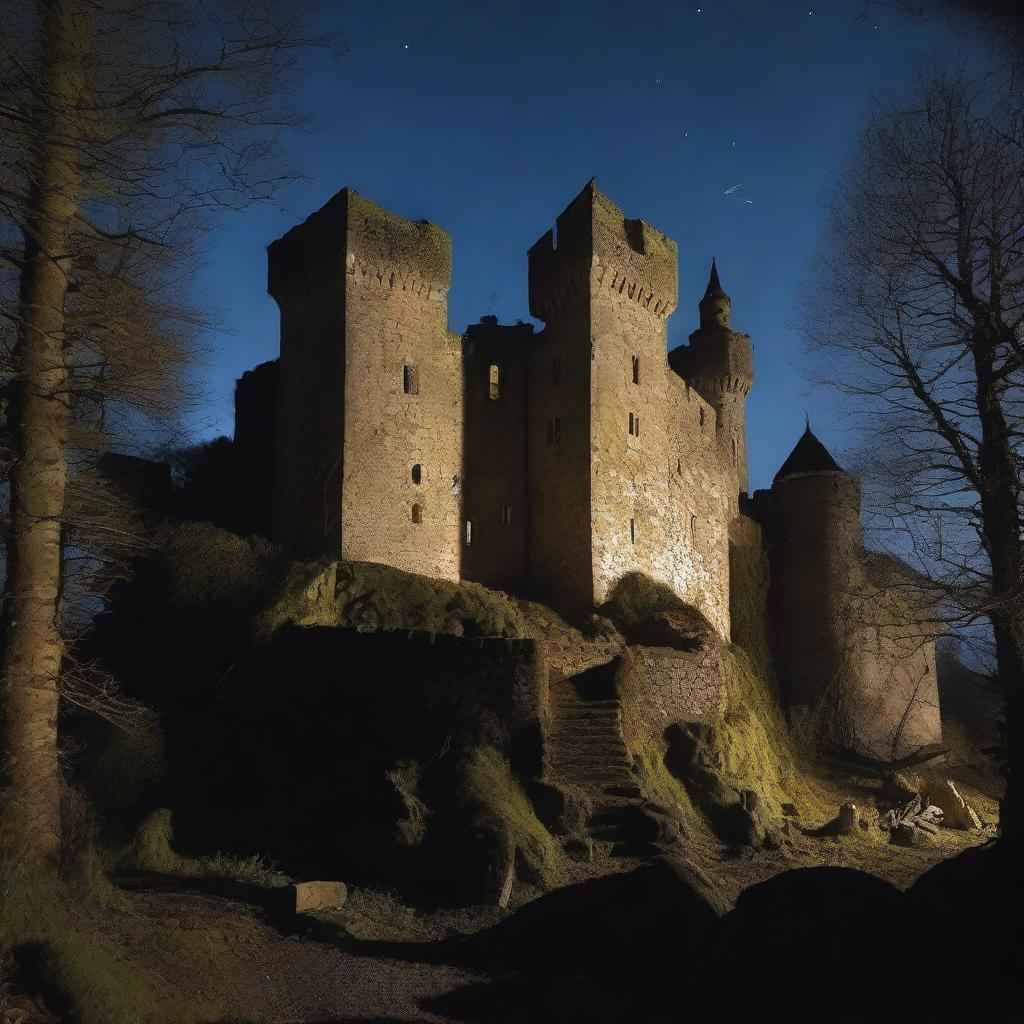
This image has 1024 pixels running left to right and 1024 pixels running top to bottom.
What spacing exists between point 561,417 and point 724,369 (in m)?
13.1

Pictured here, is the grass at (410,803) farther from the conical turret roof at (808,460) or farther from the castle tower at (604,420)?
the conical turret roof at (808,460)

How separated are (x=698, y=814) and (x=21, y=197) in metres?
16.8

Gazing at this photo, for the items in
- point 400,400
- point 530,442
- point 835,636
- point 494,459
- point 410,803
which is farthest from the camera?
point 835,636

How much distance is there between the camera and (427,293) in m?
28.8

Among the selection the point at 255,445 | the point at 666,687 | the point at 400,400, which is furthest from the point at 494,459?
the point at 666,687

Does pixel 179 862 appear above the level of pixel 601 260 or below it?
below

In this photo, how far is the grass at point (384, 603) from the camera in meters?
23.1

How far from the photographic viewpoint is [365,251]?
2791cm

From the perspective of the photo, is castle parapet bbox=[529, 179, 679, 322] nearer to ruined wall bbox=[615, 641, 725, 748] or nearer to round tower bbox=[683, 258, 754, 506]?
round tower bbox=[683, 258, 754, 506]

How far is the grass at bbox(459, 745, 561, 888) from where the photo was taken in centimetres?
1597

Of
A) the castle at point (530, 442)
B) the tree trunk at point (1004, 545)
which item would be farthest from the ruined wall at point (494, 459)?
the tree trunk at point (1004, 545)

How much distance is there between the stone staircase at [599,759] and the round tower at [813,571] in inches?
526

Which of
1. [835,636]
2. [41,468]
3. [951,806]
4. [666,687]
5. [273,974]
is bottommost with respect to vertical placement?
[951,806]

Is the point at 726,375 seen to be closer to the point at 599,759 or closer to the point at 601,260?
the point at 601,260
